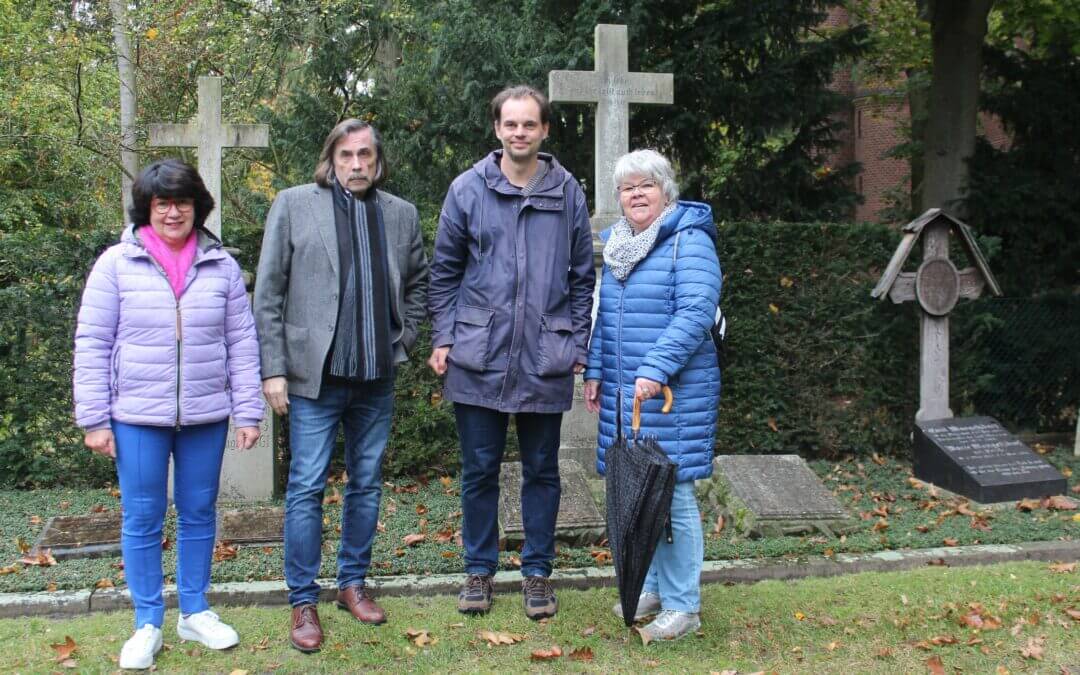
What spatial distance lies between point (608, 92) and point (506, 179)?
2.74 m

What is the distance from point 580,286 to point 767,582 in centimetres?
185

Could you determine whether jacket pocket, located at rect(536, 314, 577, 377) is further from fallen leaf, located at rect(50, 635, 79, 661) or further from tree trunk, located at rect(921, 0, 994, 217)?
tree trunk, located at rect(921, 0, 994, 217)

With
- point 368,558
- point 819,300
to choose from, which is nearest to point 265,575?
point 368,558

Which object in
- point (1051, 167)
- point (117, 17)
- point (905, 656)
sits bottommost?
point (905, 656)

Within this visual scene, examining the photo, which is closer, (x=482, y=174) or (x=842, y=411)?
(x=482, y=174)

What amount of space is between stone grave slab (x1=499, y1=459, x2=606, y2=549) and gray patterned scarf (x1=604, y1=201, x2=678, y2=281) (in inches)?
61.7

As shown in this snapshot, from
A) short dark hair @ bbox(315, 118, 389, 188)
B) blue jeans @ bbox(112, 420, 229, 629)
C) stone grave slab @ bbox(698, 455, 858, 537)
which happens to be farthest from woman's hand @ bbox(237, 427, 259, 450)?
stone grave slab @ bbox(698, 455, 858, 537)

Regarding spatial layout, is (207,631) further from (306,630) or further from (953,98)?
(953,98)

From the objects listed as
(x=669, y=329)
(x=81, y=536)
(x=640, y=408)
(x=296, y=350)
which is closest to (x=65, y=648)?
(x=296, y=350)

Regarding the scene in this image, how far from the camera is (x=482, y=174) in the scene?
4.05 m

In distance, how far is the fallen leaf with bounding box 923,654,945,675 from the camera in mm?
3662

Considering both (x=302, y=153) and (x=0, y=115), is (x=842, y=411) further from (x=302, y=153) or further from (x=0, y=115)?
(x=0, y=115)

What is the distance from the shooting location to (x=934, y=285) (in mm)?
7133

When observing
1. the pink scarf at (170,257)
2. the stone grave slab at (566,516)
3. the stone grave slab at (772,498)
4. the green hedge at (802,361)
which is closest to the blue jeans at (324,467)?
the pink scarf at (170,257)
